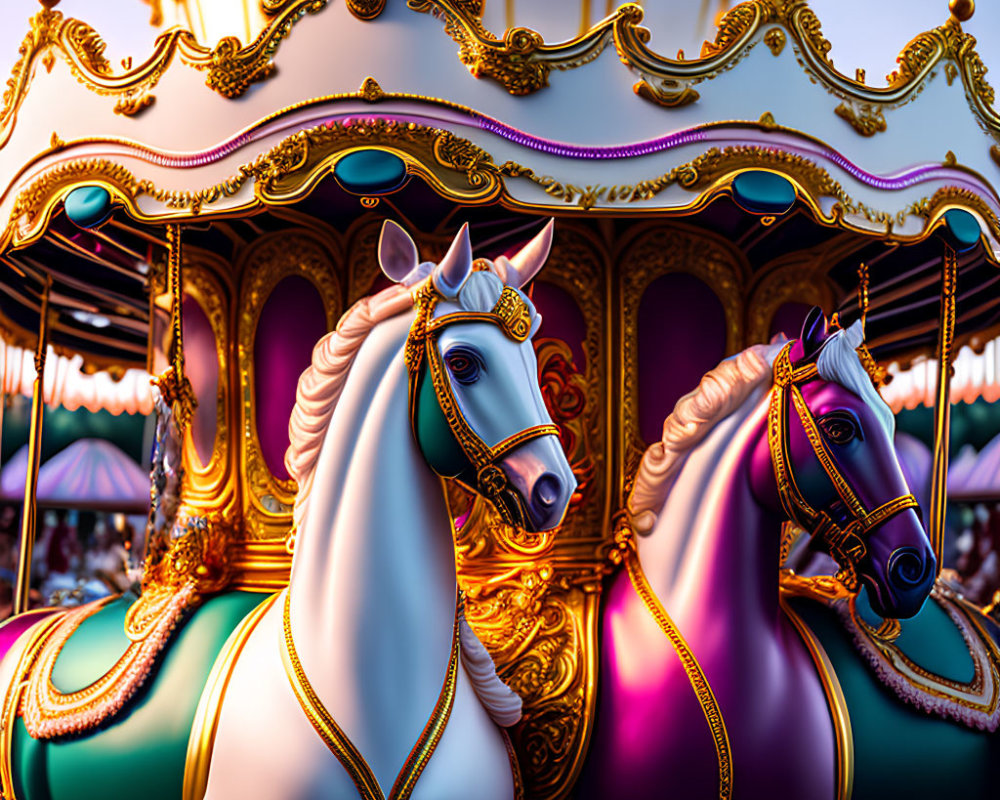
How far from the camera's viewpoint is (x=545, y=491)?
6.81ft

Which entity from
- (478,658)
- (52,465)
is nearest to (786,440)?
(478,658)

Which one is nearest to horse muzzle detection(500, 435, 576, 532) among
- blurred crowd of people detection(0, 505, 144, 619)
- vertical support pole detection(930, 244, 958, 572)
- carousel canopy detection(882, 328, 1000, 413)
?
vertical support pole detection(930, 244, 958, 572)

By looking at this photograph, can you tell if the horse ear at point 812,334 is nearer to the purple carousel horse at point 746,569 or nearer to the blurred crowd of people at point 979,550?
the purple carousel horse at point 746,569

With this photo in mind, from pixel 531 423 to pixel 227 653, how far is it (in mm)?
1097

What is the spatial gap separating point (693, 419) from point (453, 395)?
3.05ft

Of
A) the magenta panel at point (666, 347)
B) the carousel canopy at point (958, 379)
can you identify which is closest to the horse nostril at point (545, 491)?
the magenta panel at point (666, 347)

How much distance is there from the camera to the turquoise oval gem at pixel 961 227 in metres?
3.10

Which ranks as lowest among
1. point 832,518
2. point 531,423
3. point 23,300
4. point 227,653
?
point 227,653

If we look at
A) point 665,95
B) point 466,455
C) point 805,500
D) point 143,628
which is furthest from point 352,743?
point 665,95

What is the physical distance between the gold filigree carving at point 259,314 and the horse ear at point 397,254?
83 centimetres

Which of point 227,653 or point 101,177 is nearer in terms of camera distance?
point 227,653

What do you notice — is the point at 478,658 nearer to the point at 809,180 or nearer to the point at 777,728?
the point at 777,728

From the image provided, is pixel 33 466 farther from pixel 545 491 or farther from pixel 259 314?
pixel 545 491

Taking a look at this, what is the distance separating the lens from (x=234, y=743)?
2240mm
